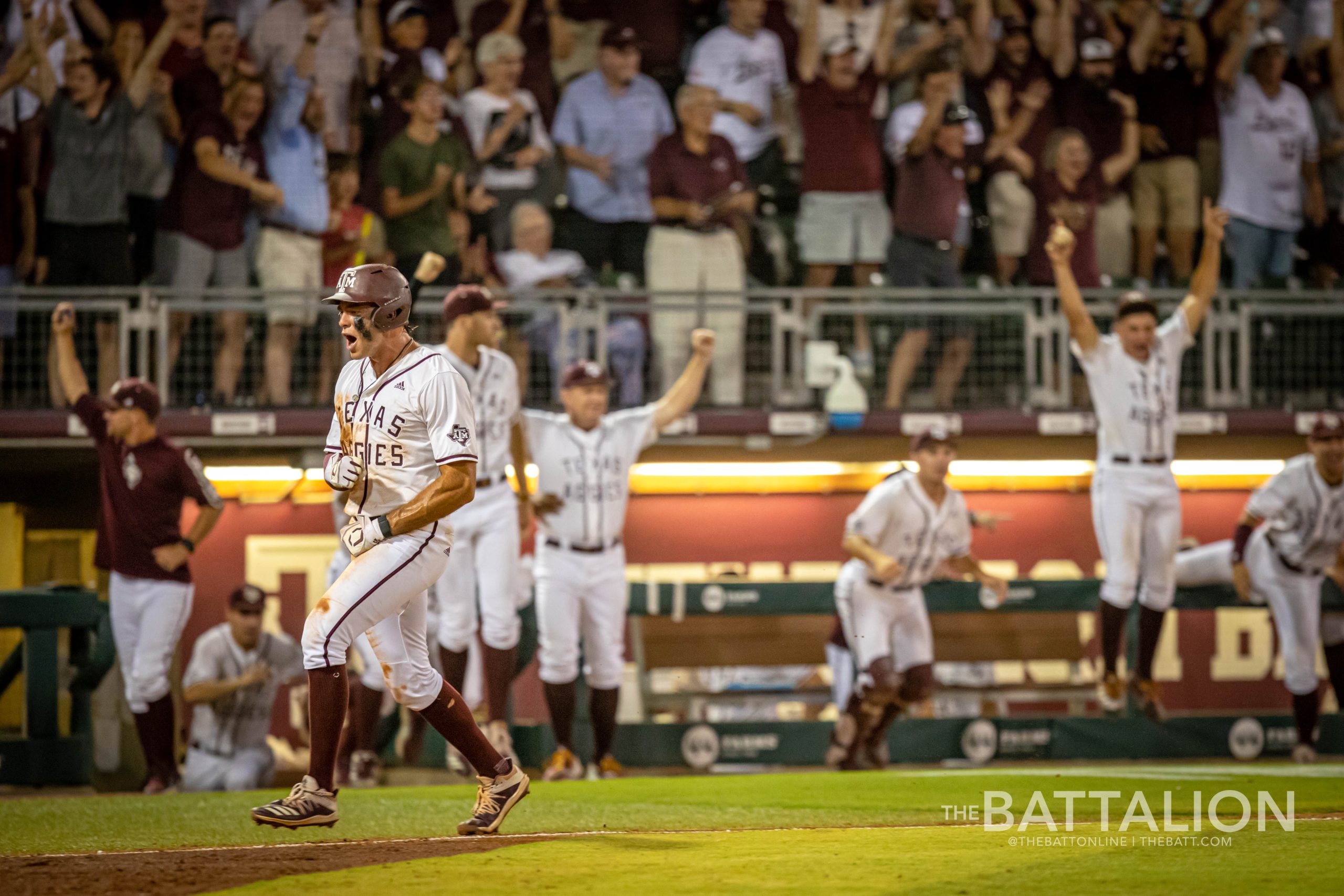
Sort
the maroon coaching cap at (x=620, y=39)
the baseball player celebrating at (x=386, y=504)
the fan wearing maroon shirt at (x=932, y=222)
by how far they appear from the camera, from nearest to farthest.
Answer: the baseball player celebrating at (x=386, y=504)
the fan wearing maroon shirt at (x=932, y=222)
the maroon coaching cap at (x=620, y=39)

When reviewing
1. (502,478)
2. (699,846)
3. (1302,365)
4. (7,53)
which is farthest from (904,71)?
(699,846)

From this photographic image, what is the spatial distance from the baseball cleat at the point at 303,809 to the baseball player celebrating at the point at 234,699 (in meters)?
4.18

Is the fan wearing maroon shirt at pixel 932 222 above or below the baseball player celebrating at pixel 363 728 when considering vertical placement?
above

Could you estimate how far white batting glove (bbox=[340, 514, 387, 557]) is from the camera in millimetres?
5012

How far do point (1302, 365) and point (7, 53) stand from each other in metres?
9.74

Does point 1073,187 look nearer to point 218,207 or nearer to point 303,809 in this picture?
point 218,207

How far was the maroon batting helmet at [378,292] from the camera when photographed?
16.5 ft

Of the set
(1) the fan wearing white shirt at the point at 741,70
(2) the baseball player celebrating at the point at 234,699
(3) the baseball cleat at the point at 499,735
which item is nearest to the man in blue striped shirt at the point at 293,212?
(2) the baseball player celebrating at the point at 234,699

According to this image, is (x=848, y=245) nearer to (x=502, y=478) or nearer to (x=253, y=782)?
(x=502, y=478)

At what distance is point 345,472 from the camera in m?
5.08

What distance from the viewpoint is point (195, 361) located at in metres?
10.7

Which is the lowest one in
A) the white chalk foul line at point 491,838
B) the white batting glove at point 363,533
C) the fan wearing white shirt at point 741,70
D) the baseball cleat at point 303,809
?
the white chalk foul line at point 491,838

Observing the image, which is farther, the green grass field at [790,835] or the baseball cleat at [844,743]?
the baseball cleat at [844,743]

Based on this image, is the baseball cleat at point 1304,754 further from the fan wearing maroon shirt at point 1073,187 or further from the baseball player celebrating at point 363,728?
the baseball player celebrating at point 363,728
